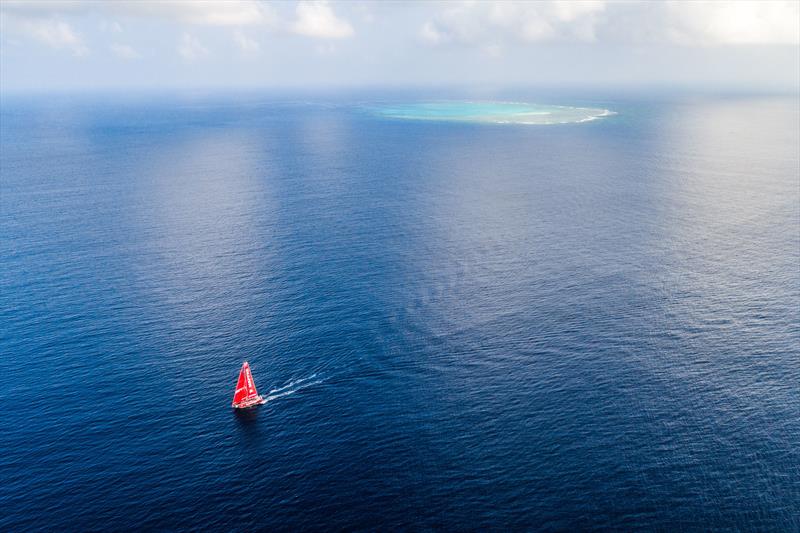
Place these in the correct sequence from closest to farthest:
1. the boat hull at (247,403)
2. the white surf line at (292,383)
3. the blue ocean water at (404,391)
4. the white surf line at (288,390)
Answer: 1. the blue ocean water at (404,391)
2. the boat hull at (247,403)
3. the white surf line at (288,390)
4. the white surf line at (292,383)

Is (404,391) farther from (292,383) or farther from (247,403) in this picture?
(247,403)

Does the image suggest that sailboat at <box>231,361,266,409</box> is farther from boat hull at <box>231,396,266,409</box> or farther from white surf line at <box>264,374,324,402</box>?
white surf line at <box>264,374,324,402</box>

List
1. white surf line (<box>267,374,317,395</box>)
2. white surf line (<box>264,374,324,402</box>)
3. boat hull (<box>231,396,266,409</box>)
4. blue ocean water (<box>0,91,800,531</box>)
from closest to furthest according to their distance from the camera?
blue ocean water (<box>0,91,800,531</box>) → boat hull (<box>231,396,266,409</box>) → white surf line (<box>264,374,324,402</box>) → white surf line (<box>267,374,317,395</box>)

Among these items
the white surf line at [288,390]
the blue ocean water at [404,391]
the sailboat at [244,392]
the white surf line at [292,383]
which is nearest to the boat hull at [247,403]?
the sailboat at [244,392]

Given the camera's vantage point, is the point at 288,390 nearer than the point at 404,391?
No

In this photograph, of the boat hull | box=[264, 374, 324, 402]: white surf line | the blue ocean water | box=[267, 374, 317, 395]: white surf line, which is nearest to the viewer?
the blue ocean water

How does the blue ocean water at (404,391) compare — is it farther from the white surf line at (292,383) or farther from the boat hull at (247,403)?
the boat hull at (247,403)

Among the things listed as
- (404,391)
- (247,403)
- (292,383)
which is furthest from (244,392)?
(404,391)

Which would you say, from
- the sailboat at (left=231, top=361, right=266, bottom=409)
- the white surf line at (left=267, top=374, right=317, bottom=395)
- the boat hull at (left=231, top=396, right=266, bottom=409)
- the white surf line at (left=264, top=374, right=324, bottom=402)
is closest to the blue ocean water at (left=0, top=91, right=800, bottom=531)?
the white surf line at (left=264, top=374, right=324, bottom=402)

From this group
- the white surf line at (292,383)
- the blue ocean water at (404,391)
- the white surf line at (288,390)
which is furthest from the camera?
the white surf line at (292,383)

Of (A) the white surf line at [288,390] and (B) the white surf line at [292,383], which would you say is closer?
(A) the white surf line at [288,390]

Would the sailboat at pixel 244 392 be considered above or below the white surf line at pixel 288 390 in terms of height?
above
